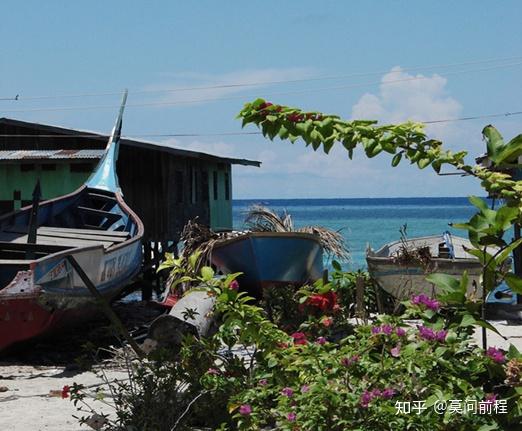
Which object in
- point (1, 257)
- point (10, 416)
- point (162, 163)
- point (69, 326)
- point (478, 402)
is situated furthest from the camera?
point (162, 163)

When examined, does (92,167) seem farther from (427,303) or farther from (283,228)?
(427,303)

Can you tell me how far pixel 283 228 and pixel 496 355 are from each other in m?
13.4

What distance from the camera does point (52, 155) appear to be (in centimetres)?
2567

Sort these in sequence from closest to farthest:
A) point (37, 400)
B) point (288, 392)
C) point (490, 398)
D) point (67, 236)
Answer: point (490, 398)
point (288, 392)
point (37, 400)
point (67, 236)

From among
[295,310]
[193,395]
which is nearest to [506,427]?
[193,395]

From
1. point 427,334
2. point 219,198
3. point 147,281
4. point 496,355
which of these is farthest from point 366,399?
point 219,198

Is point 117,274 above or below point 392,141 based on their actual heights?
below

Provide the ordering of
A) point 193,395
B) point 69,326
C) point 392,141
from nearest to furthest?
point 392,141 → point 193,395 → point 69,326

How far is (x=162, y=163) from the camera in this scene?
27.5 meters

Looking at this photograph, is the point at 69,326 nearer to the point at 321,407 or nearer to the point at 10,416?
the point at 10,416

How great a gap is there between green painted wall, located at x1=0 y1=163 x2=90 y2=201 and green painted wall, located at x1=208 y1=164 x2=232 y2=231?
6544mm

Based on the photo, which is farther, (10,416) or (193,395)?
(10,416)

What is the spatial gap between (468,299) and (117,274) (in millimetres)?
11333

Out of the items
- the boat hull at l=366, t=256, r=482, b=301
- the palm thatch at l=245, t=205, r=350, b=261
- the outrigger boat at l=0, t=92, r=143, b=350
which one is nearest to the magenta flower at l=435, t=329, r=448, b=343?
the outrigger boat at l=0, t=92, r=143, b=350
